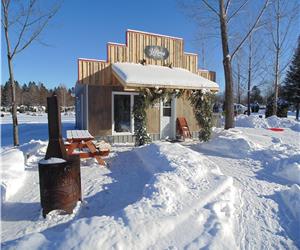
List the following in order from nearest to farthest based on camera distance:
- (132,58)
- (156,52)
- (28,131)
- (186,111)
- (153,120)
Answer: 1. (132,58)
2. (153,120)
3. (156,52)
4. (186,111)
5. (28,131)

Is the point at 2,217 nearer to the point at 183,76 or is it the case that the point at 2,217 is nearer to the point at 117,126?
the point at 117,126

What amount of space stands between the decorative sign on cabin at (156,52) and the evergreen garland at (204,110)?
8.52 ft

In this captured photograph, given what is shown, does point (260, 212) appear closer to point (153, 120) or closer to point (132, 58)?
point (153, 120)

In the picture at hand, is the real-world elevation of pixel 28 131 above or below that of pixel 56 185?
below

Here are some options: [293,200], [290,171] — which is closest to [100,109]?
[290,171]

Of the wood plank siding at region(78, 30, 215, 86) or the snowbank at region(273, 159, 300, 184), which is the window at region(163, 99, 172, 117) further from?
the snowbank at region(273, 159, 300, 184)

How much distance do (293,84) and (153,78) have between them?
23132mm

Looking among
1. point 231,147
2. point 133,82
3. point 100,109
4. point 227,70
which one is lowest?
point 231,147

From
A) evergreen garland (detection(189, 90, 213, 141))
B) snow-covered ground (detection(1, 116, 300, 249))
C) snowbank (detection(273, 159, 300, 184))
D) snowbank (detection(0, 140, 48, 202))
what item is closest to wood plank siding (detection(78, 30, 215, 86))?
evergreen garland (detection(189, 90, 213, 141))

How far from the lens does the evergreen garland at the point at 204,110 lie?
9.75 meters

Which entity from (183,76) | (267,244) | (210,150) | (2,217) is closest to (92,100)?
(183,76)

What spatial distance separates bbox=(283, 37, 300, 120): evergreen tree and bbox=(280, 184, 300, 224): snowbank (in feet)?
79.9

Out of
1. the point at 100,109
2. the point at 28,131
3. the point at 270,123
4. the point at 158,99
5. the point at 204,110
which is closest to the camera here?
the point at 158,99

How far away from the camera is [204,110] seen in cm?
978
